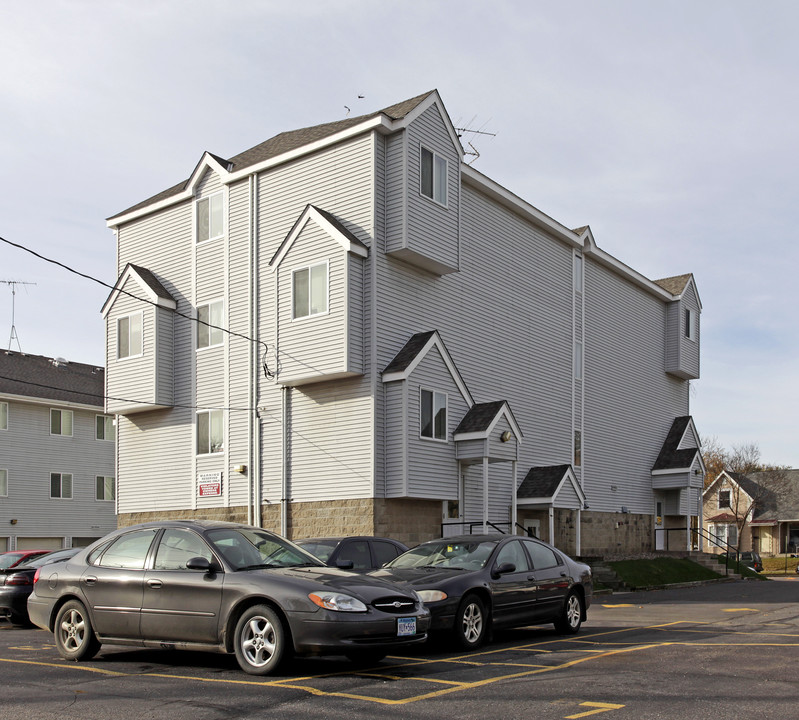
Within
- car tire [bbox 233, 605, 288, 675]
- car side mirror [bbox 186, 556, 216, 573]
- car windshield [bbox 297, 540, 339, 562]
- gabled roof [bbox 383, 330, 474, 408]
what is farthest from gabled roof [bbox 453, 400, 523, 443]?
car tire [bbox 233, 605, 288, 675]

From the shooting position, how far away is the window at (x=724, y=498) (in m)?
66.6

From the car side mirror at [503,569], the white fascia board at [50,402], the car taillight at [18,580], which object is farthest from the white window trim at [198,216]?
the car side mirror at [503,569]

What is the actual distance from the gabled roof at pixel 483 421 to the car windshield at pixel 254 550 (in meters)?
14.9

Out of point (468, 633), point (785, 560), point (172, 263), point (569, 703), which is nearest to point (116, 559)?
point (468, 633)

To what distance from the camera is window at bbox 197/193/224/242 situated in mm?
28797

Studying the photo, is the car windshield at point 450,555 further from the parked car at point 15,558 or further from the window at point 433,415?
the window at point 433,415

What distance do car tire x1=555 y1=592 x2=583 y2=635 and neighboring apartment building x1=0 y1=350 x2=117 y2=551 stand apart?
3136cm

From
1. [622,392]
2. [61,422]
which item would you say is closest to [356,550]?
[622,392]

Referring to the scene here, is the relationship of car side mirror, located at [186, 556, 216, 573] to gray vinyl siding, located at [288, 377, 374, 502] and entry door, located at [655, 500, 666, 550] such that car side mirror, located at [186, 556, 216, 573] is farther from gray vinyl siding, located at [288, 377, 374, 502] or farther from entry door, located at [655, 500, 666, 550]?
entry door, located at [655, 500, 666, 550]

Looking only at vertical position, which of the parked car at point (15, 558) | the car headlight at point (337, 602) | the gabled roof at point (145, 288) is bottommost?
the parked car at point (15, 558)

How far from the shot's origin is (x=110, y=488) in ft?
149

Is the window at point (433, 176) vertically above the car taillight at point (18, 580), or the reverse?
the window at point (433, 176)

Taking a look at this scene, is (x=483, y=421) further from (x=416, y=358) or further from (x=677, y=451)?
(x=677, y=451)

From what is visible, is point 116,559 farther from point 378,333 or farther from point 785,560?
point 785,560
